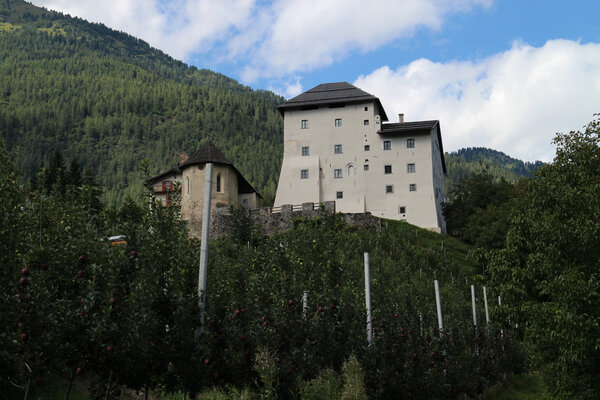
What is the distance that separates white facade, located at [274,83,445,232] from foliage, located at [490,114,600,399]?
42.6 m

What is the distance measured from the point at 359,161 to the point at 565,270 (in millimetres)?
49639

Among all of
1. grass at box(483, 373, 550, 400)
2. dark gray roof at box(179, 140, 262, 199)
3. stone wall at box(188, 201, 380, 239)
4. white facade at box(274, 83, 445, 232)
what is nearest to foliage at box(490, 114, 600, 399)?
Result: grass at box(483, 373, 550, 400)

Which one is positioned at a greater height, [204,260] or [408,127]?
[408,127]

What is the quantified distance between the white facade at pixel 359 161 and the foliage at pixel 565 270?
140ft

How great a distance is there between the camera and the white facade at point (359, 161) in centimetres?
6488

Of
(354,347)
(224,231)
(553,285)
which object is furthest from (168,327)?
(224,231)

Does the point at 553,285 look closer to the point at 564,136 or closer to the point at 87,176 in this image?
the point at 564,136

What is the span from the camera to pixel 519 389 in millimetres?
27016

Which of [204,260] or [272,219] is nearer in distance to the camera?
[204,260]

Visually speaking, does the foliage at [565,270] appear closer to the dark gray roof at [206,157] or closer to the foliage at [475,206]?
the foliage at [475,206]

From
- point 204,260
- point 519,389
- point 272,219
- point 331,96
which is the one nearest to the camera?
point 204,260

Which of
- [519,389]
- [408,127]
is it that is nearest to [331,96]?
[408,127]

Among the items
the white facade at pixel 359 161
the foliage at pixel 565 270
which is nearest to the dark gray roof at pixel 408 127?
the white facade at pixel 359 161

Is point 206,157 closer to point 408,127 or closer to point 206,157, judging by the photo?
point 206,157
